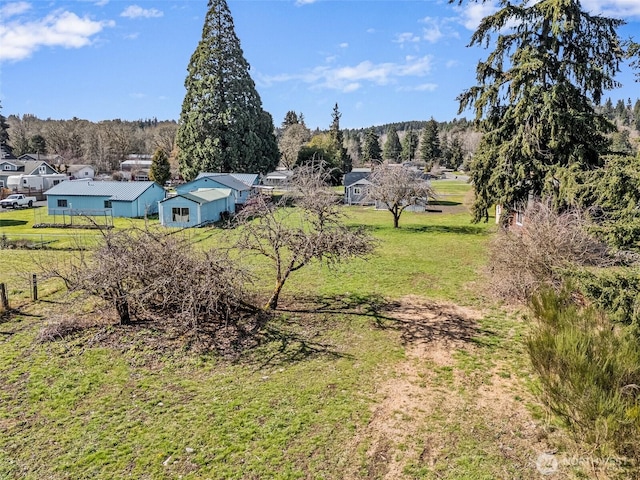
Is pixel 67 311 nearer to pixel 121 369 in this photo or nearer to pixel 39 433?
pixel 121 369

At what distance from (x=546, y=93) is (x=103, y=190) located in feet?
103

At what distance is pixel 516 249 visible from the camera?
38.6 feet

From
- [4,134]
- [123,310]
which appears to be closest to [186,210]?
[123,310]

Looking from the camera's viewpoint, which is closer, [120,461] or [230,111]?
[120,461]

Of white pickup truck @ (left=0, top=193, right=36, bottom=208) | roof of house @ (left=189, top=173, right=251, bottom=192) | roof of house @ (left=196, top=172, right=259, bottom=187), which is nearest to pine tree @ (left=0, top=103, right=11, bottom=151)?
white pickup truck @ (left=0, top=193, right=36, bottom=208)

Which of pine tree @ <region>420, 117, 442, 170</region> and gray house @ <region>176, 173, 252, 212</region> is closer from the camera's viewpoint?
gray house @ <region>176, 173, 252, 212</region>

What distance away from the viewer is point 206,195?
105 feet

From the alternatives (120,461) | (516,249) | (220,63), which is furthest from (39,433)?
(220,63)

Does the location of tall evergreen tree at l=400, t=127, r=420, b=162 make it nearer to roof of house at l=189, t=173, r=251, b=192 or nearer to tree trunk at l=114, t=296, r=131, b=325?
roof of house at l=189, t=173, r=251, b=192

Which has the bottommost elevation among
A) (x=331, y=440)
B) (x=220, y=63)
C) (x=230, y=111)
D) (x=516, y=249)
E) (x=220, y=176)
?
(x=331, y=440)

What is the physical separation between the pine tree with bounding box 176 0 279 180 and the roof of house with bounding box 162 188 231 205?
8099 mm

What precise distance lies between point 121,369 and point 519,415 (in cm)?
757

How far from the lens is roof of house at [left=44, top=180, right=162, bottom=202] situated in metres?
33.5

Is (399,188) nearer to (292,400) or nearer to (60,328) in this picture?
(60,328)
